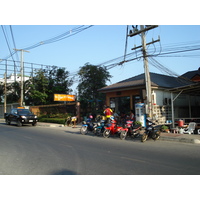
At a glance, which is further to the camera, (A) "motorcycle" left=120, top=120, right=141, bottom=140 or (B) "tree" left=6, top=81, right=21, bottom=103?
(B) "tree" left=6, top=81, right=21, bottom=103

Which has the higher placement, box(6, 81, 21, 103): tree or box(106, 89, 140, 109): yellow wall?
box(6, 81, 21, 103): tree

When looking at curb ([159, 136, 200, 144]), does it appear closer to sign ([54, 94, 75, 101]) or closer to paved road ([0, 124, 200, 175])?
paved road ([0, 124, 200, 175])

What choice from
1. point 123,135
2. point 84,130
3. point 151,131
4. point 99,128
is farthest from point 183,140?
point 84,130

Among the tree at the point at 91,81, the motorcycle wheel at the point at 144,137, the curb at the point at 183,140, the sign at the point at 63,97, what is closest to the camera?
the curb at the point at 183,140

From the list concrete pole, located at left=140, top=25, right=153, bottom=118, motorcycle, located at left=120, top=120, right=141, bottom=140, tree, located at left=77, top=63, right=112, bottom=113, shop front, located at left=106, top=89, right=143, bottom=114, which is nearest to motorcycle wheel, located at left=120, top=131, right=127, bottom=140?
motorcycle, located at left=120, top=120, right=141, bottom=140

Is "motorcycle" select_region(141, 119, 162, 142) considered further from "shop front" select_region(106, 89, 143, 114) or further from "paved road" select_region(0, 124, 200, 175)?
"shop front" select_region(106, 89, 143, 114)

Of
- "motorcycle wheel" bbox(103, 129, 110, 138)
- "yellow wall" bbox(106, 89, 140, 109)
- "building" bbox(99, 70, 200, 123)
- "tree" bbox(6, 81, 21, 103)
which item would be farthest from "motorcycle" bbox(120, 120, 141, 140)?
"tree" bbox(6, 81, 21, 103)

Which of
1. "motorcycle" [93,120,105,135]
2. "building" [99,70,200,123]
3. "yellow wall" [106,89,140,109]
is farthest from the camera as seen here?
"yellow wall" [106,89,140,109]

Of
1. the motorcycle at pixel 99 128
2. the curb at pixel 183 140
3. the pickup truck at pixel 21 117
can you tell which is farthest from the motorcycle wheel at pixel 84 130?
the pickup truck at pixel 21 117

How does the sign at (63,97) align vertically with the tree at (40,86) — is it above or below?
below

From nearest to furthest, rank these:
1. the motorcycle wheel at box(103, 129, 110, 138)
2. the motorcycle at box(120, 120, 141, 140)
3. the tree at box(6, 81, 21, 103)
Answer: the motorcycle at box(120, 120, 141, 140)
the motorcycle wheel at box(103, 129, 110, 138)
the tree at box(6, 81, 21, 103)

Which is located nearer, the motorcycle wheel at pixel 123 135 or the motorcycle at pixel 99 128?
the motorcycle wheel at pixel 123 135

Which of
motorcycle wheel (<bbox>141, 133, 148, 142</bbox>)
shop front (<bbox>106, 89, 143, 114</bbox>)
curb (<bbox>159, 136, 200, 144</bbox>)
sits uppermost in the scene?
shop front (<bbox>106, 89, 143, 114</bbox>)

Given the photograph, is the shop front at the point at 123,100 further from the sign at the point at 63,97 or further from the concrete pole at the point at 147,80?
the sign at the point at 63,97
